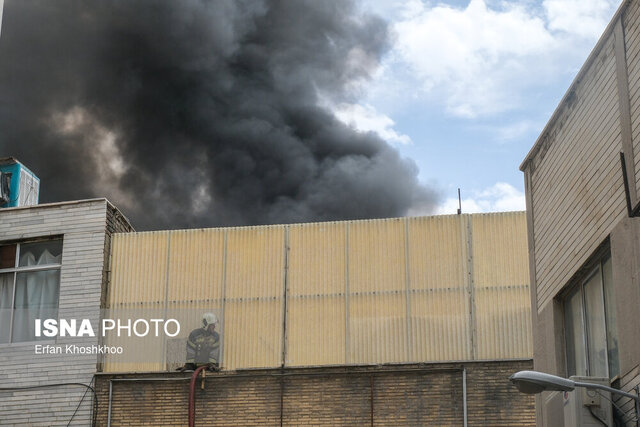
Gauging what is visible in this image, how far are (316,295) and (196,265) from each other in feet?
10.6

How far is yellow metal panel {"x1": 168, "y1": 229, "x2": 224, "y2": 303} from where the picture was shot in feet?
91.0

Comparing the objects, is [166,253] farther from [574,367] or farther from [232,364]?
[574,367]

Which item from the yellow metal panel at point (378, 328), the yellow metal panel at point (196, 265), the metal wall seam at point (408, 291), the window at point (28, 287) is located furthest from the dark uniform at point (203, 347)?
the metal wall seam at point (408, 291)

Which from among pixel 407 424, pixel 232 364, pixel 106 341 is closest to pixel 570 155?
pixel 407 424

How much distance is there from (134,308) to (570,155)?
561 inches

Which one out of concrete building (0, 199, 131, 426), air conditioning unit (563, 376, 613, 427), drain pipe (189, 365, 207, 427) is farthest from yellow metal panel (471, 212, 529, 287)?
air conditioning unit (563, 376, 613, 427)

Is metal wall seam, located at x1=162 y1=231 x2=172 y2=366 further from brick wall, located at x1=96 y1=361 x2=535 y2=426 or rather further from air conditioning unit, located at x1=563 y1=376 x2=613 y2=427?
air conditioning unit, located at x1=563 y1=376 x2=613 y2=427

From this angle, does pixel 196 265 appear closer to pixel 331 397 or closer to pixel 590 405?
pixel 331 397

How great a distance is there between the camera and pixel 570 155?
55.4ft

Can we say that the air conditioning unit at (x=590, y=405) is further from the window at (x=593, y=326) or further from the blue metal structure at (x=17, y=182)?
the blue metal structure at (x=17, y=182)

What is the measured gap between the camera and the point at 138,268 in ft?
92.2

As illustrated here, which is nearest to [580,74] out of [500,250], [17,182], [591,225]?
[591,225]

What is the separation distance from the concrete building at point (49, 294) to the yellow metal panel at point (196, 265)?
1.79 meters

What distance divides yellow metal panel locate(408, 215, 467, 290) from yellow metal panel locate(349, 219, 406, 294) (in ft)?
0.98
